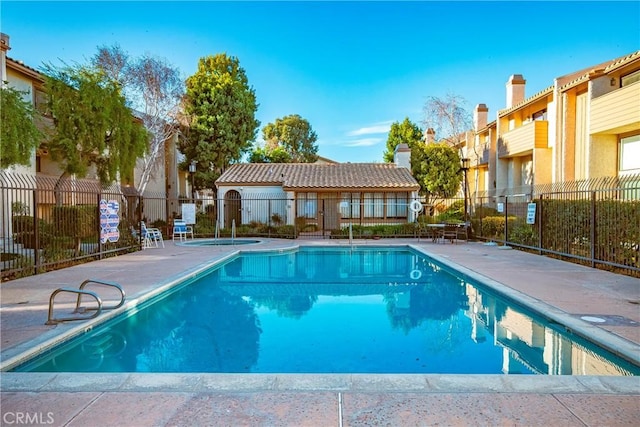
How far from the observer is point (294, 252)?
50.4 feet

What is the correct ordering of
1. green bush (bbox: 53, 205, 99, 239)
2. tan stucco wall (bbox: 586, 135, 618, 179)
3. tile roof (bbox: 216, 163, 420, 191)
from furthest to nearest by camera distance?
tile roof (bbox: 216, 163, 420, 191) → tan stucco wall (bbox: 586, 135, 618, 179) → green bush (bbox: 53, 205, 99, 239)

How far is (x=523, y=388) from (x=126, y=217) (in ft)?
46.1

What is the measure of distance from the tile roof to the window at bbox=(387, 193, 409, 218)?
870 millimetres

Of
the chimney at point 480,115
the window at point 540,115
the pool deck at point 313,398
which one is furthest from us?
the chimney at point 480,115

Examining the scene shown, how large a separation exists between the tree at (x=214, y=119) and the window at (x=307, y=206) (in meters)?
7.40

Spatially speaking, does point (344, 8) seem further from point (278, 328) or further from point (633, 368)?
point (633, 368)

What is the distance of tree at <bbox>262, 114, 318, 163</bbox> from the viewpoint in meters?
42.7

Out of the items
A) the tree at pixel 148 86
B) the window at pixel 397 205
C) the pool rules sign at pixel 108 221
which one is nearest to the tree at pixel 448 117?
the window at pixel 397 205

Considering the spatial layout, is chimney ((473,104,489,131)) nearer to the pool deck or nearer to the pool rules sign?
the pool rules sign

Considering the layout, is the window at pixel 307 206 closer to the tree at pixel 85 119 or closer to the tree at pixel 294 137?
the tree at pixel 85 119

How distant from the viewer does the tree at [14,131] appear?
8086 millimetres

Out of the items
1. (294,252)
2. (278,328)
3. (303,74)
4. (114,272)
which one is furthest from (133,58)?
(278,328)

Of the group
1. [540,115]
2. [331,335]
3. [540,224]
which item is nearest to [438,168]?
[540,115]

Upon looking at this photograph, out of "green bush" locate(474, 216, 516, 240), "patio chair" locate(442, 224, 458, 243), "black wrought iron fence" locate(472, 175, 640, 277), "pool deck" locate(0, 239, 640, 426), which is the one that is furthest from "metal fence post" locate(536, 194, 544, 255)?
"pool deck" locate(0, 239, 640, 426)
